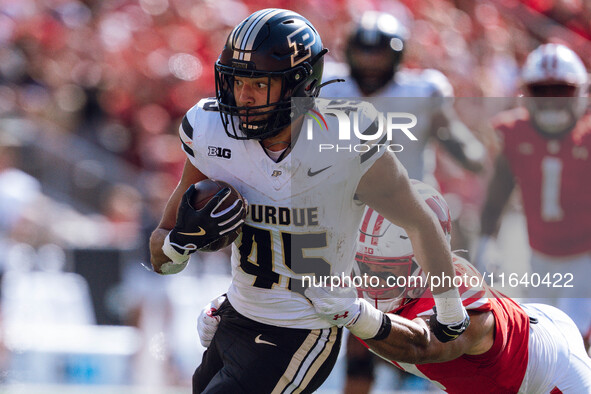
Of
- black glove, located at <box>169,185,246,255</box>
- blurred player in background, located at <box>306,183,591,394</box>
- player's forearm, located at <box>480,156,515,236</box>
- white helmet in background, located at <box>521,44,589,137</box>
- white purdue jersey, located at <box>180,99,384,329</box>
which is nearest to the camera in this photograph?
black glove, located at <box>169,185,246,255</box>

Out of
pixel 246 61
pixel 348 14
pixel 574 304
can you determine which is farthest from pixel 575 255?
pixel 348 14

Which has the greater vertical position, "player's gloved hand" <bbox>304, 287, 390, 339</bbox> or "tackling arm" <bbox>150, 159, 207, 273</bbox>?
"tackling arm" <bbox>150, 159, 207, 273</bbox>

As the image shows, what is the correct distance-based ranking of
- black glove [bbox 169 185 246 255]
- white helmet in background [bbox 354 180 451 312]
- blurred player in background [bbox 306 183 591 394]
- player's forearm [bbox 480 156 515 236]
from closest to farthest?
black glove [bbox 169 185 246 255] → blurred player in background [bbox 306 183 591 394] → white helmet in background [bbox 354 180 451 312] → player's forearm [bbox 480 156 515 236]

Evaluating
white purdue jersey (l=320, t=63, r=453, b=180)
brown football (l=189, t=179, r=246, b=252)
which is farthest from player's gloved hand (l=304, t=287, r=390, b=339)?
white purdue jersey (l=320, t=63, r=453, b=180)

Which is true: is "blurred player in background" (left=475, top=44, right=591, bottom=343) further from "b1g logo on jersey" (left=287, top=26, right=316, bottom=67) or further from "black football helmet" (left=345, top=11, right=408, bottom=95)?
"b1g logo on jersey" (left=287, top=26, right=316, bottom=67)

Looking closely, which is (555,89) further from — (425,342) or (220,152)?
(220,152)

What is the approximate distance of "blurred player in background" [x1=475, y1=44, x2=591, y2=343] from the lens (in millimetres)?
4512

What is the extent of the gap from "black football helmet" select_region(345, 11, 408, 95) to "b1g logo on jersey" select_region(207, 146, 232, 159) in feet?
6.93

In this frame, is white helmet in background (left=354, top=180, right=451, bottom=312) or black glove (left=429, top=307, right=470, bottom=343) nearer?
black glove (left=429, top=307, right=470, bottom=343)

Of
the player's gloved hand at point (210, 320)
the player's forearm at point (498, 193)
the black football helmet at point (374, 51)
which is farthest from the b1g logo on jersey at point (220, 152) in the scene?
the player's forearm at point (498, 193)

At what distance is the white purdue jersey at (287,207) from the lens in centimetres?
259

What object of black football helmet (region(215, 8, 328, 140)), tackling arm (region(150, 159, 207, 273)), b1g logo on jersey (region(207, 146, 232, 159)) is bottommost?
tackling arm (region(150, 159, 207, 273))

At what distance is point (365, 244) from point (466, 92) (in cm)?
498

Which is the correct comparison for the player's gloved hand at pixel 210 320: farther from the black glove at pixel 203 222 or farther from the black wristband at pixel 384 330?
the black wristband at pixel 384 330
